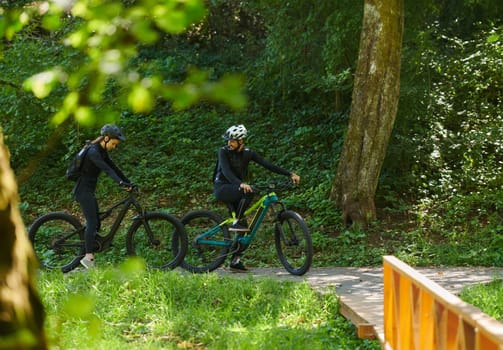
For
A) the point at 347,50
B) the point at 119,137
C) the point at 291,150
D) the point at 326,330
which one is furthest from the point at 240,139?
the point at 291,150

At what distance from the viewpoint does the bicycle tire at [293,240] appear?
995 centimetres

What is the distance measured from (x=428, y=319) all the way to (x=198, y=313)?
11.5ft

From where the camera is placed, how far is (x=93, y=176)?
10.2 meters

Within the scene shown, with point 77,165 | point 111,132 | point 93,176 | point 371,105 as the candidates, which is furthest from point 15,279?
point 371,105

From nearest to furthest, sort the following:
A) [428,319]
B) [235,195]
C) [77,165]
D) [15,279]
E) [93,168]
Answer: [15,279] < [428,319] < [77,165] < [93,168] < [235,195]

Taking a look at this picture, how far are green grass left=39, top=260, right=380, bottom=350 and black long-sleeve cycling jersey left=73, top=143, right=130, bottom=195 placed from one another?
120 cm

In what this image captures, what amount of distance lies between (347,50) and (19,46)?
710 cm

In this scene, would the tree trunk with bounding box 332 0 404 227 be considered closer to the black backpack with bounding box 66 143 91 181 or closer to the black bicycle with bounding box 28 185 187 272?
the black bicycle with bounding box 28 185 187 272

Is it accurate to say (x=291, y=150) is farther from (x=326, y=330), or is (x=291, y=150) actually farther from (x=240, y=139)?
(x=326, y=330)

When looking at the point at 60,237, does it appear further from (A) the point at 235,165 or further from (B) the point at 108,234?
(A) the point at 235,165

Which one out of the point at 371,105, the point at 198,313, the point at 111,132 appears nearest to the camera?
the point at 198,313

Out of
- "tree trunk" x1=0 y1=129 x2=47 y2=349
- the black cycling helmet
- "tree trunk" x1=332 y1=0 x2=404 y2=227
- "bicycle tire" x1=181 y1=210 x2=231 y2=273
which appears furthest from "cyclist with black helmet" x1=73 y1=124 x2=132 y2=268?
"tree trunk" x1=0 y1=129 x2=47 y2=349

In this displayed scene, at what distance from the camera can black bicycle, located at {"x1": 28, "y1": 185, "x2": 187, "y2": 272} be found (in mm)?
10312

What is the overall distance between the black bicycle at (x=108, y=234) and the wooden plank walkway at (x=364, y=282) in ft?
3.28
